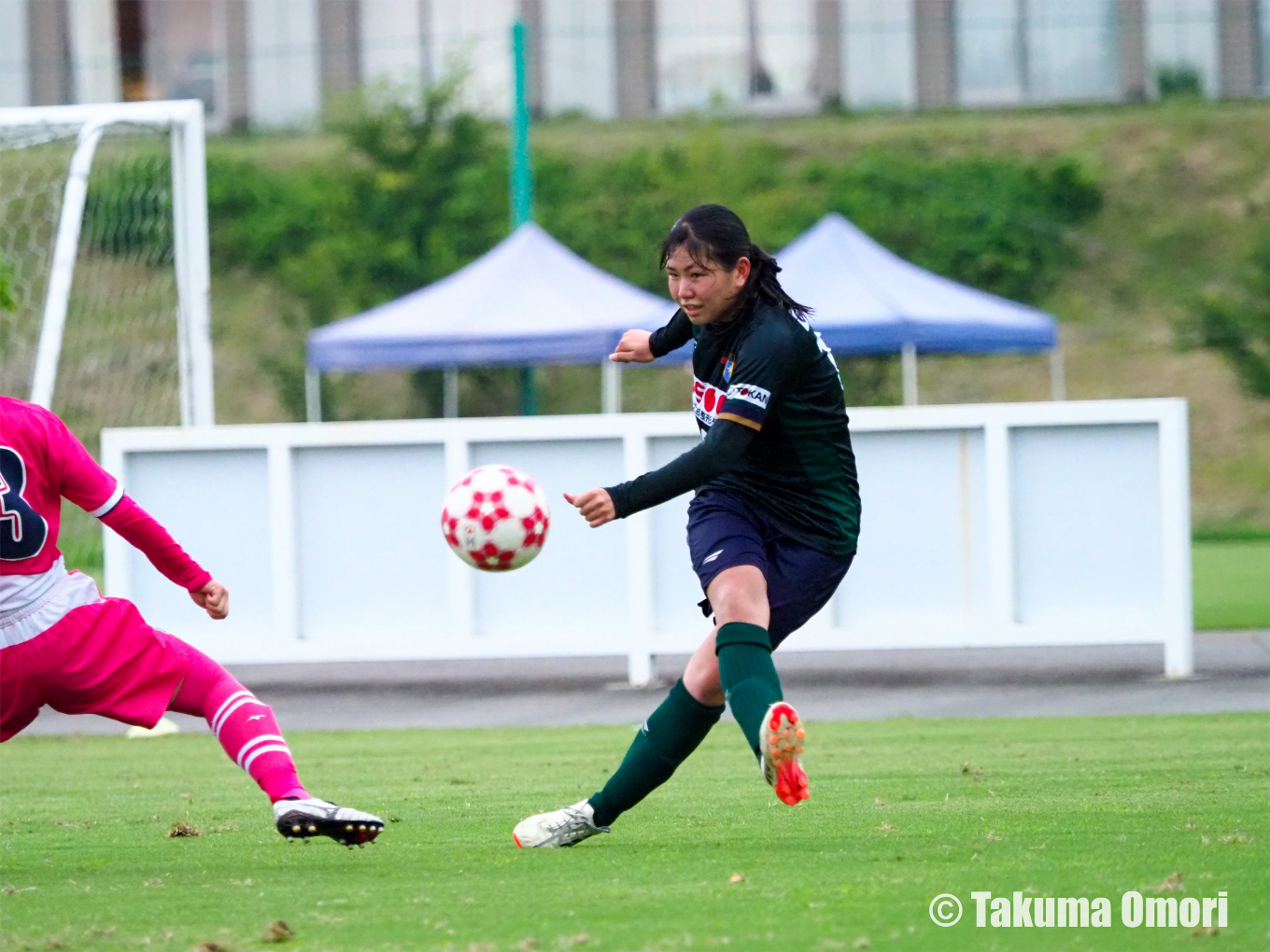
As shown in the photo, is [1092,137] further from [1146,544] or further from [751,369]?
[751,369]

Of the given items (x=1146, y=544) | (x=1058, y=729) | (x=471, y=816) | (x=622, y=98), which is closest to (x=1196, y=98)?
(x=622, y=98)

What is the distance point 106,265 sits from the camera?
17.8 metres

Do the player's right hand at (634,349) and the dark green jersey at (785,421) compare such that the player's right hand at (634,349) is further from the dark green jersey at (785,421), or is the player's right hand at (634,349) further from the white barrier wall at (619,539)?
the white barrier wall at (619,539)

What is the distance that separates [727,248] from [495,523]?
1062 mm

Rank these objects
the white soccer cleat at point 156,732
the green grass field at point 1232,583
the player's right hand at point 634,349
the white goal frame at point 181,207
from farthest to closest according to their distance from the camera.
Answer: the green grass field at point 1232,583, the white goal frame at point 181,207, the white soccer cleat at point 156,732, the player's right hand at point 634,349

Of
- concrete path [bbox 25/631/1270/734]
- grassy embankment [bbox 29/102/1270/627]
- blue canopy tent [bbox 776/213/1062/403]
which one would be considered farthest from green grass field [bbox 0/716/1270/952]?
grassy embankment [bbox 29/102/1270/627]

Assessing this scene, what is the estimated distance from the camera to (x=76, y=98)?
4031cm

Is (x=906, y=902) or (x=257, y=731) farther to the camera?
(x=257, y=731)

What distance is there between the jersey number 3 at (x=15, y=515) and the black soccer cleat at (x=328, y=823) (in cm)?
102

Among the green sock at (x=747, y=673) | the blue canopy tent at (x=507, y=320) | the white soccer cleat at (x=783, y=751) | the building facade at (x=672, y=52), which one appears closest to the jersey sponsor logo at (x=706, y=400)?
the green sock at (x=747, y=673)

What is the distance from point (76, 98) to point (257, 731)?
38.1 metres

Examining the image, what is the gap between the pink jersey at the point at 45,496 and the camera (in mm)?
4961

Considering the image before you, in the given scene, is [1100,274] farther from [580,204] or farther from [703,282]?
[703,282]

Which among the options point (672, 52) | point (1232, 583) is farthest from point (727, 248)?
point (672, 52)
